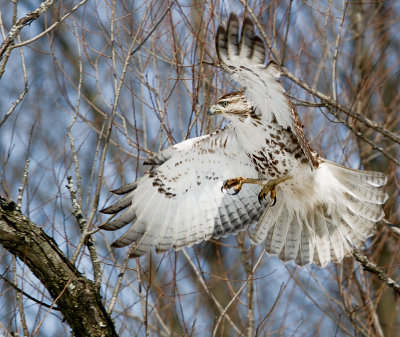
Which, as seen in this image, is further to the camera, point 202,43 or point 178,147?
point 178,147

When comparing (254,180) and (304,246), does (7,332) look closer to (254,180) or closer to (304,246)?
(254,180)

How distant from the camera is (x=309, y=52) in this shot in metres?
6.79

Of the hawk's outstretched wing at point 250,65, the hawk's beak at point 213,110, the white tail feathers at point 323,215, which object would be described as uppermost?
the hawk's beak at point 213,110

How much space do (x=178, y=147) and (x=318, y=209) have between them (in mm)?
1315

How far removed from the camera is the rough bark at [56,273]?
3.70 meters

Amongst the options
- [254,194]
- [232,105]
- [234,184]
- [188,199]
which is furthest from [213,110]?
[254,194]

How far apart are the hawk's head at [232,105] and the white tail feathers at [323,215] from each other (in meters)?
0.89

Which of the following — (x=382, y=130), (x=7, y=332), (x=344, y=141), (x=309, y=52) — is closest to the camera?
(x=7, y=332)

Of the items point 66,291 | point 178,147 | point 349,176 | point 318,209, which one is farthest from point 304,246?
point 66,291

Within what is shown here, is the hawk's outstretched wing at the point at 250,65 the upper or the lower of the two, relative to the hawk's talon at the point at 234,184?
lower

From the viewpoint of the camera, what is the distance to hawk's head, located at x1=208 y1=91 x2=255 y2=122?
15.5ft

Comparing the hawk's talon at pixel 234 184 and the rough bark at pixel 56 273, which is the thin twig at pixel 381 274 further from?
the rough bark at pixel 56 273

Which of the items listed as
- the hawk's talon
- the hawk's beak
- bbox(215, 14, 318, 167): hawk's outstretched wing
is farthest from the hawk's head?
the hawk's talon

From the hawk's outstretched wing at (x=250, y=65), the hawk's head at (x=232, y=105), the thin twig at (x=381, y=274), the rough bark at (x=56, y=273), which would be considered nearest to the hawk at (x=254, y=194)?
the hawk's head at (x=232, y=105)
